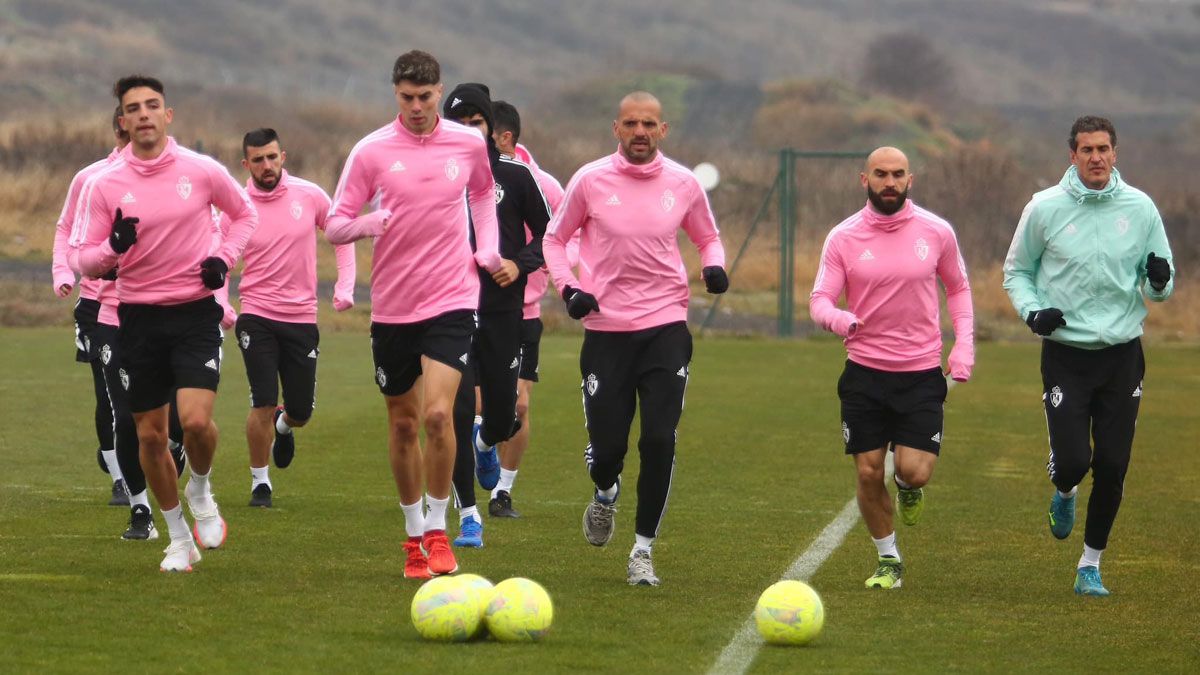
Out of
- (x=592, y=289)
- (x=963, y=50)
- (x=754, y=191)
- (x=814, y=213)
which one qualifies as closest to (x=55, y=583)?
(x=592, y=289)

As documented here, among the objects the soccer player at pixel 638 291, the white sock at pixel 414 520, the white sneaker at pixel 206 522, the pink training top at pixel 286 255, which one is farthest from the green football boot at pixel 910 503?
the pink training top at pixel 286 255

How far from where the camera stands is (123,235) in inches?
359

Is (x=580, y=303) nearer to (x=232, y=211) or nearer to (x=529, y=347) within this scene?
(x=232, y=211)

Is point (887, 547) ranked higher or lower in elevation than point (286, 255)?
lower

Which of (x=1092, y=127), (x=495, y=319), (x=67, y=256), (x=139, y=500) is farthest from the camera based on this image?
(x=67, y=256)

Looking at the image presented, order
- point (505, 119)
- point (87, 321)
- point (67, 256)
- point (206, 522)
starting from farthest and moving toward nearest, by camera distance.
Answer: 1. point (87, 321)
2. point (67, 256)
3. point (505, 119)
4. point (206, 522)

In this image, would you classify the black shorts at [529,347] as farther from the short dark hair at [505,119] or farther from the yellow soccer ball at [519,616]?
the yellow soccer ball at [519,616]

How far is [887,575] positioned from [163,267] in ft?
12.0

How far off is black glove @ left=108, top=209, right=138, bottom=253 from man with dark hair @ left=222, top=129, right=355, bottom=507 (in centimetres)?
307

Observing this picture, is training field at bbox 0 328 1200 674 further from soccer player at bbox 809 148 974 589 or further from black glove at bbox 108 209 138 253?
black glove at bbox 108 209 138 253

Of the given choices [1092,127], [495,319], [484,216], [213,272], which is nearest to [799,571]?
[495,319]

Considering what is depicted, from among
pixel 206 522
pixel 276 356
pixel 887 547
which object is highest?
pixel 276 356

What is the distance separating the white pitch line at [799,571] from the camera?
7598mm

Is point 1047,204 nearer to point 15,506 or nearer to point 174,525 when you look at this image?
point 174,525
